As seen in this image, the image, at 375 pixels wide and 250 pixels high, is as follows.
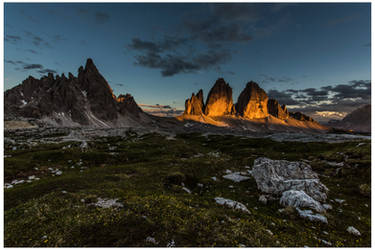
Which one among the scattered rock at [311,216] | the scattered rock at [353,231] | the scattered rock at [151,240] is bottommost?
the scattered rock at [353,231]

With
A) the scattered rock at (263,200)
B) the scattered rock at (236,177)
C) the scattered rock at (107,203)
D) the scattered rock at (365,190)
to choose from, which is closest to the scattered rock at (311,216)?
the scattered rock at (263,200)

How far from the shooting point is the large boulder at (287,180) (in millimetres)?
18737

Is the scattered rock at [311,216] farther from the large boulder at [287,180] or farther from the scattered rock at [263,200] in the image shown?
the large boulder at [287,180]

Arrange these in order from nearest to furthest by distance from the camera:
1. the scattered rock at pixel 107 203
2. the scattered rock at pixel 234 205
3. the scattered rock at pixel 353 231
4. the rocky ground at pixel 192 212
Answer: the rocky ground at pixel 192 212
the scattered rock at pixel 353 231
the scattered rock at pixel 107 203
the scattered rock at pixel 234 205

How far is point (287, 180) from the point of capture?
21.2 metres

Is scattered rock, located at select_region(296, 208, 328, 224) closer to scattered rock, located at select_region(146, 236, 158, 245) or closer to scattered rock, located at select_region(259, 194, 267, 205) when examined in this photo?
scattered rock, located at select_region(259, 194, 267, 205)

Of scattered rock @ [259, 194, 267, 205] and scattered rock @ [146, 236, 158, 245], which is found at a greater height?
scattered rock @ [146, 236, 158, 245]

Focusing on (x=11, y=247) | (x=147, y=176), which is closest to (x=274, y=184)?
(x=147, y=176)

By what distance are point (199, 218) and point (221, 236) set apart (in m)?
2.08

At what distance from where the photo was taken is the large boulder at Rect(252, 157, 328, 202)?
18737 millimetres

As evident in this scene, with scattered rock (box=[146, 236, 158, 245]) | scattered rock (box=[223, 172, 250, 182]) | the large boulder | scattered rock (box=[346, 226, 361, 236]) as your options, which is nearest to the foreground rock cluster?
the large boulder

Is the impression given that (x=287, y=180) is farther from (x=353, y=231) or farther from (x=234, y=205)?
(x=234, y=205)

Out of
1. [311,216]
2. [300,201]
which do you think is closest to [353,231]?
[311,216]

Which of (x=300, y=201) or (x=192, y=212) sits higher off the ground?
(x=192, y=212)
